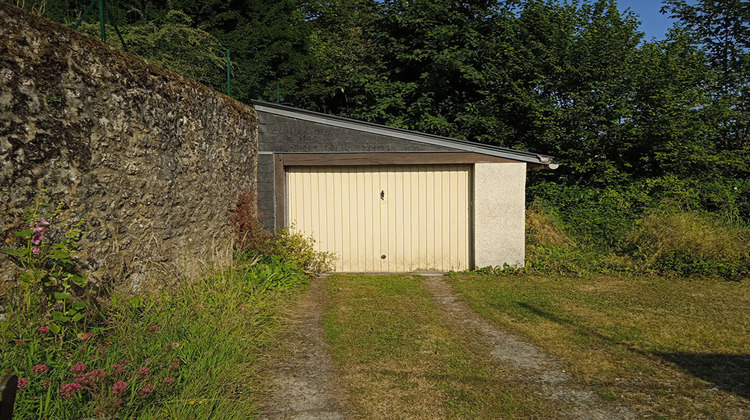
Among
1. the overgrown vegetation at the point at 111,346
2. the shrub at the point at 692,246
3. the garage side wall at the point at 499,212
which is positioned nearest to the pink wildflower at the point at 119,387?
the overgrown vegetation at the point at 111,346

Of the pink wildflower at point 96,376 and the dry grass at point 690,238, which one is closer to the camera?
the pink wildflower at point 96,376

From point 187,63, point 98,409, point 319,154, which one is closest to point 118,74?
point 98,409

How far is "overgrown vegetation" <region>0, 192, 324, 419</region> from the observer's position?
2596 millimetres

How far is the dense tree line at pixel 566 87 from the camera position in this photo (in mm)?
10227

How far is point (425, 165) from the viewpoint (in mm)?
8281

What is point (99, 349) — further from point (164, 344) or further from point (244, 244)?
point (244, 244)

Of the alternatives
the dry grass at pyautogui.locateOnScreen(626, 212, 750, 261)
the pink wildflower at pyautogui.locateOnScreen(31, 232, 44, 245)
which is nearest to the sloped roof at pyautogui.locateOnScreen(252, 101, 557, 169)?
the dry grass at pyautogui.locateOnScreen(626, 212, 750, 261)

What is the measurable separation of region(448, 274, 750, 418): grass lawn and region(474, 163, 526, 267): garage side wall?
1.50 feet

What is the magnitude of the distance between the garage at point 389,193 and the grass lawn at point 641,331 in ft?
2.78

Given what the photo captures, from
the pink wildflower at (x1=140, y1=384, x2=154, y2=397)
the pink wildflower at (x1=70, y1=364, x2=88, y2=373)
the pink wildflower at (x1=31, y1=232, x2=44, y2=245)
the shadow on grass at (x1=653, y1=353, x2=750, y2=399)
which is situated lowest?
the shadow on grass at (x1=653, y1=353, x2=750, y2=399)

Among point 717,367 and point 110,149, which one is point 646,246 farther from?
point 110,149

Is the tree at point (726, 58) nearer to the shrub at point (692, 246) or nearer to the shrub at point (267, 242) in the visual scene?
the shrub at point (692, 246)

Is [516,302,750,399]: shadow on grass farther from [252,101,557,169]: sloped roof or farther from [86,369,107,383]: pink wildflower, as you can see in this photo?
[86,369,107,383]: pink wildflower

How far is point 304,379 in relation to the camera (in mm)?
3770
